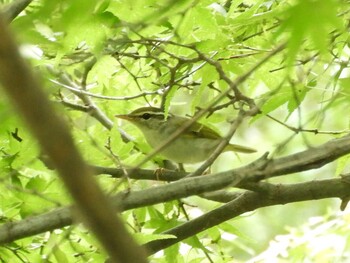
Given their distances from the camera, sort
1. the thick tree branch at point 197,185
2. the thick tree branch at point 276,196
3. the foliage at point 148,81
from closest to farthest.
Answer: the thick tree branch at point 197,185, the foliage at point 148,81, the thick tree branch at point 276,196

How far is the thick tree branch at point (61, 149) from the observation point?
43cm

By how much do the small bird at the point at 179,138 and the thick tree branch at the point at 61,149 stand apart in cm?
275

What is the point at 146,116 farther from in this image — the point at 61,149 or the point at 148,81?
the point at 61,149

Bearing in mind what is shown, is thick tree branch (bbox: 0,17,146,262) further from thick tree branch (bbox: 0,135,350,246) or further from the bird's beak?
the bird's beak

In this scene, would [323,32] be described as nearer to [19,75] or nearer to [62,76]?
[19,75]

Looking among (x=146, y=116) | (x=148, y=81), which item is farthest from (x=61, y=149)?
(x=146, y=116)

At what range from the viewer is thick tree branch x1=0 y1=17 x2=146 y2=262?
43cm

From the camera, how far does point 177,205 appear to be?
2.56 m

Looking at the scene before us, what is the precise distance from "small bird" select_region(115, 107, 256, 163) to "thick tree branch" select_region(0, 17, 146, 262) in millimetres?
2749

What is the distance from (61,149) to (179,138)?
2994 millimetres

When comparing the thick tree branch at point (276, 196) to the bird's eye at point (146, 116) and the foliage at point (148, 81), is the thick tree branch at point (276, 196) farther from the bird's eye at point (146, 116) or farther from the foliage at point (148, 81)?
the bird's eye at point (146, 116)

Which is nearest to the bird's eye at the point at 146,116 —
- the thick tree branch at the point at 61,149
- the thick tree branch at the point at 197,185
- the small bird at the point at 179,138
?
the small bird at the point at 179,138

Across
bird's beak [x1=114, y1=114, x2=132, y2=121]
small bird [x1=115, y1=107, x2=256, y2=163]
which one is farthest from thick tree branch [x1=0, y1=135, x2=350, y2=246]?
small bird [x1=115, y1=107, x2=256, y2=163]

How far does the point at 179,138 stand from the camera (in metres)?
3.43
